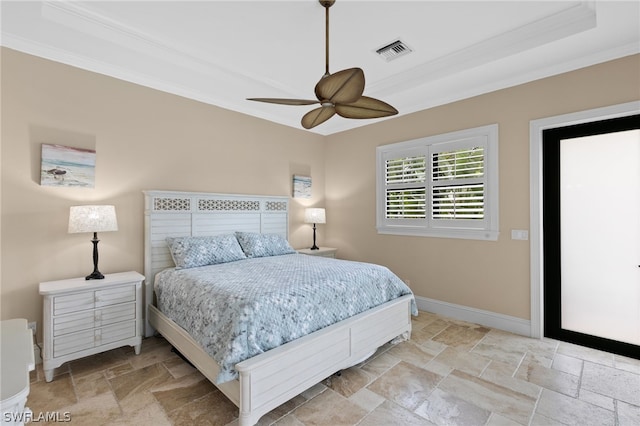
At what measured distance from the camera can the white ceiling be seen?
2354mm

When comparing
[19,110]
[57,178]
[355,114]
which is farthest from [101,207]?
[355,114]

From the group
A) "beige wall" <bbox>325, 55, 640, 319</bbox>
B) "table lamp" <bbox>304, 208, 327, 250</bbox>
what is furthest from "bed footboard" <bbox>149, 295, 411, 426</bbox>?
"table lamp" <bbox>304, 208, 327, 250</bbox>

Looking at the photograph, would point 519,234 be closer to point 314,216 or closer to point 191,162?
point 314,216

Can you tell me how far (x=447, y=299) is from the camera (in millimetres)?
3879

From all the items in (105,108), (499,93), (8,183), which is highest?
(499,93)

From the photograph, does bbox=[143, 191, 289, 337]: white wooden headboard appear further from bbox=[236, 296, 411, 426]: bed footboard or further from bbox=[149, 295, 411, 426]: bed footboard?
bbox=[236, 296, 411, 426]: bed footboard

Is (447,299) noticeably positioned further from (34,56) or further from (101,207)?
(34,56)

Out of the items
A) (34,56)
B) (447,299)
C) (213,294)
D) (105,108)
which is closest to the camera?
(213,294)

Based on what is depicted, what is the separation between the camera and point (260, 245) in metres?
3.80

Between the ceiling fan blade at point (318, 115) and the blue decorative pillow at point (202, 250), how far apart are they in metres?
1.67

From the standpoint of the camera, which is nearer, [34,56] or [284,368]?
[284,368]

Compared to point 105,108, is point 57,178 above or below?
below

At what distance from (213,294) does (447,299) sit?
2978 mm

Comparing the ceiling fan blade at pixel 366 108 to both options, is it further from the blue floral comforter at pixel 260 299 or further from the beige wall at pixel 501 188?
the beige wall at pixel 501 188
